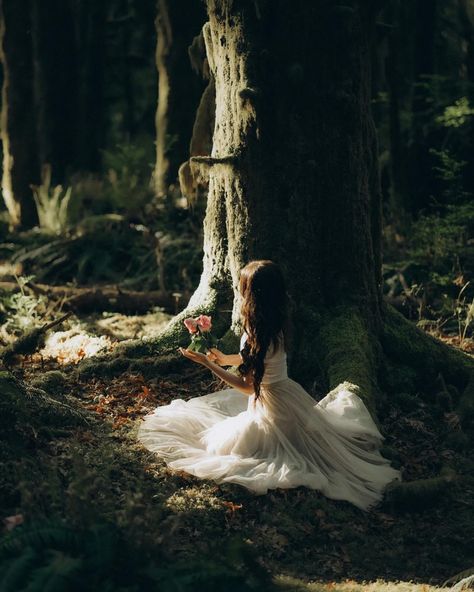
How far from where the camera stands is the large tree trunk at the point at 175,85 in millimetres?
15383

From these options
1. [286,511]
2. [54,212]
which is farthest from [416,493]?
[54,212]

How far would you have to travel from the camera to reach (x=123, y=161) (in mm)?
16734

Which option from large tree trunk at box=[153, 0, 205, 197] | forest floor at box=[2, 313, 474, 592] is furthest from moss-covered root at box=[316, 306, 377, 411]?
large tree trunk at box=[153, 0, 205, 197]

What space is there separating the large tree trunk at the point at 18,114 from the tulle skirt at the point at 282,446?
426 inches

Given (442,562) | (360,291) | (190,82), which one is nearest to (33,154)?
(190,82)

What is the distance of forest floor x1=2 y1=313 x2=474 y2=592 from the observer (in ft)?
16.1

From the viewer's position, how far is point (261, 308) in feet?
19.6

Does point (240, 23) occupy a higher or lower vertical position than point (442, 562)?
higher

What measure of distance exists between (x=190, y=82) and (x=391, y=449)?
35.6ft

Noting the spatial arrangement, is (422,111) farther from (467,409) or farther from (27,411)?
(27,411)

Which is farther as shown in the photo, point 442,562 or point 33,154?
point 33,154

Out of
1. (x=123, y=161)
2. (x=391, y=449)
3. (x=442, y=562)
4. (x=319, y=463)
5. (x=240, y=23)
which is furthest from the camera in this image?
(x=123, y=161)

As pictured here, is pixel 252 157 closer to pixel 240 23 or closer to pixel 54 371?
pixel 240 23

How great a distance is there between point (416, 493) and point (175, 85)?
11.5 metres
